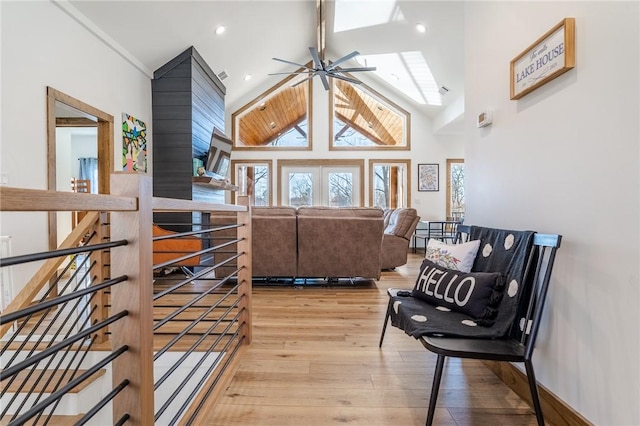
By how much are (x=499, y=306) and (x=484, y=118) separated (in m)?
1.13

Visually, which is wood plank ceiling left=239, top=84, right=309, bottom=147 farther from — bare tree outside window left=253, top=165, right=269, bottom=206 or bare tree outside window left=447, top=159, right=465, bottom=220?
bare tree outside window left=447, top=159, right=465, bottom=220

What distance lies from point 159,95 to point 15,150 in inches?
100

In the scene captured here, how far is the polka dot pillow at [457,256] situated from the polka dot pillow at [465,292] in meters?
0.05

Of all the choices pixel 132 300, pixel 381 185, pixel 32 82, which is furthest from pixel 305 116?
pixel 132 300

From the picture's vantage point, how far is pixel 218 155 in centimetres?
577

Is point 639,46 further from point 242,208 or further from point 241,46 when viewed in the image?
point 241,46

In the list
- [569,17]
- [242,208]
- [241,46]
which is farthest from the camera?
[241,46]

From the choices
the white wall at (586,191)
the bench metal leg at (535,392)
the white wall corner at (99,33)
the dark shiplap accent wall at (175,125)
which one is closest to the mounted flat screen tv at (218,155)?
the dark shiplap accent wall at (175,125)

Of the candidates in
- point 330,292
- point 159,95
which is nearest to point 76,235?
point 330,292

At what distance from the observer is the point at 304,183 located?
775 cm

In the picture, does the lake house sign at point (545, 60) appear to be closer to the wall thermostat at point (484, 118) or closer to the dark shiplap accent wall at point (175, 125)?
the wall thermostat at point (484, 118)

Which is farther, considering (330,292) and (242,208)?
(330,292)

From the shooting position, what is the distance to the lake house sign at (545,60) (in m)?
1.34

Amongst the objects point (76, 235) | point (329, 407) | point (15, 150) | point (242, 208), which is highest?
point (15, 150)
